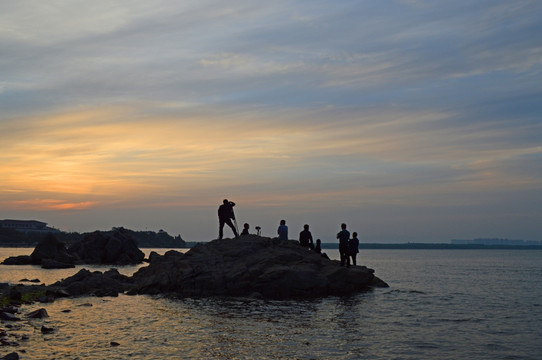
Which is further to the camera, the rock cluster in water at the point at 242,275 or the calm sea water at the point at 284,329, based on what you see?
the rock cluster in water at the point at 242,275

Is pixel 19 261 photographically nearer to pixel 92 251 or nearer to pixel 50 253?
pixel 50 253

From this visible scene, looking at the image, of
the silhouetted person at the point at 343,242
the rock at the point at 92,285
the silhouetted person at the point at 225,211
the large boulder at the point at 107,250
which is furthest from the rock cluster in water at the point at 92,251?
the silhouetted person at the point at 343,242

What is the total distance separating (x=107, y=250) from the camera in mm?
99562

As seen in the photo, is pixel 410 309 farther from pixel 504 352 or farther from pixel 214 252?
pixel 214 252

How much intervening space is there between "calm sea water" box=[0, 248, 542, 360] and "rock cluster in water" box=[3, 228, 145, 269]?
63732 mm

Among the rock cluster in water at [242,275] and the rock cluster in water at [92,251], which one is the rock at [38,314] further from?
the rock cluster in water at [92,251]

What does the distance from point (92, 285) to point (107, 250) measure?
6338 centimetres

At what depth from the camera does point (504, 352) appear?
19.5 metres

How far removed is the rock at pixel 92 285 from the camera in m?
36.8

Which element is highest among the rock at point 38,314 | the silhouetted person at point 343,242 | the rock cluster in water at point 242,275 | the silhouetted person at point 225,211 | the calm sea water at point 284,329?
the silhouetted person at point 225,211

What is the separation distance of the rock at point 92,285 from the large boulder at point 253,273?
1.65 meters

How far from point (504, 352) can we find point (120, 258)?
88.7m

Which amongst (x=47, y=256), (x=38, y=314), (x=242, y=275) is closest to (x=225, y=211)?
(x=242, y=275)

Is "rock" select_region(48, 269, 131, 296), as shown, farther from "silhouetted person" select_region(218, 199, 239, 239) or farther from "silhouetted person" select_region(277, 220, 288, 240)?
"silhouetted person" select_region(277, 220, 288, 240)
